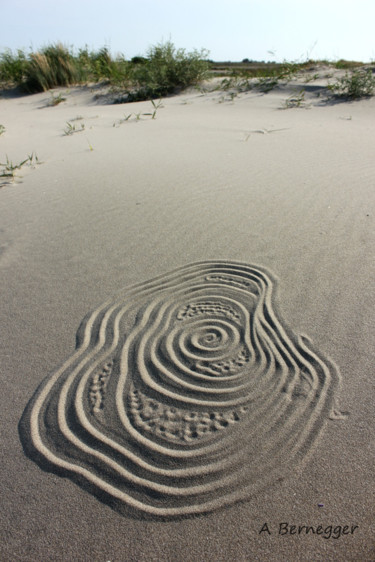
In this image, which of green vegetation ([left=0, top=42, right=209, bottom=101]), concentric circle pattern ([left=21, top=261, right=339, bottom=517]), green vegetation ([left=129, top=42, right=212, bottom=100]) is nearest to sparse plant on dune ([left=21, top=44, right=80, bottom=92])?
green vegetation ([left=0, top=42, right=209, bottom=101])

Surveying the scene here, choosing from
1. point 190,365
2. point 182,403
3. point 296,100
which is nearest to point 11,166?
point 190,365

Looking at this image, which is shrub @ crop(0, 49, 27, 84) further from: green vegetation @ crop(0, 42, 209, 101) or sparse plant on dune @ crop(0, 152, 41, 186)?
sparse plant on dune @ crop(0, 152, 41, 186)

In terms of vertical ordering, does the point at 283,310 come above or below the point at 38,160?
below

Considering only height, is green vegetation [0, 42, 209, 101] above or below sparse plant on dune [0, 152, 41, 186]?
above

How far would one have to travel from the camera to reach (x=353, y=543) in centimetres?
123

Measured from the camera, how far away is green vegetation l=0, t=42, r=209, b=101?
7543mm

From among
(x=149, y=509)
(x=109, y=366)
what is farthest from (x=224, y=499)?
(x=109, y=366)

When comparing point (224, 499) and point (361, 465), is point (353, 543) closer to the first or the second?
point (361, 465)

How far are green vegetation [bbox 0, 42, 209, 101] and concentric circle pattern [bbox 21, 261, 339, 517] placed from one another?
657 cm

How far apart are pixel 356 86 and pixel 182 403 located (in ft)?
21.7

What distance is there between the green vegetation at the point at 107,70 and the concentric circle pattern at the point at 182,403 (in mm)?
6572

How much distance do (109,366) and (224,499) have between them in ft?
2.76

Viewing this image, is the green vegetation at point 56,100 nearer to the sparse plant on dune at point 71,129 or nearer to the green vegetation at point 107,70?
the green vegetation at point 107,70

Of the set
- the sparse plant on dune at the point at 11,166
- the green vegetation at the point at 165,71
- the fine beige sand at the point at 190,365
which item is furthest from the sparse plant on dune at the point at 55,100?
the fine beige sand at the point at 190,365
